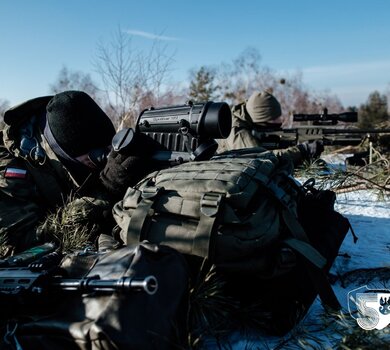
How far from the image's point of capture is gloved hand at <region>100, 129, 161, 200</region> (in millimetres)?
2143

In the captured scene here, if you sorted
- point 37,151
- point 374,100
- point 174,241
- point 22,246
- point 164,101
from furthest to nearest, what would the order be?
point 374,100
point 164,101
point 37,151
point 22,246
point 174,241

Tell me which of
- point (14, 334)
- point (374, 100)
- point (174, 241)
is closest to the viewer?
point (14, 334)

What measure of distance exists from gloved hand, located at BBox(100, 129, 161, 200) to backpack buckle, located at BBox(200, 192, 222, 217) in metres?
0.62

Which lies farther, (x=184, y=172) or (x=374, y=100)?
(x=374, y=100)

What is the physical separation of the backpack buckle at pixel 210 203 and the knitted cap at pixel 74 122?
3.42 feet

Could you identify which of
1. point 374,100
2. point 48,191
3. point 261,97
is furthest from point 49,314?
point 374,100

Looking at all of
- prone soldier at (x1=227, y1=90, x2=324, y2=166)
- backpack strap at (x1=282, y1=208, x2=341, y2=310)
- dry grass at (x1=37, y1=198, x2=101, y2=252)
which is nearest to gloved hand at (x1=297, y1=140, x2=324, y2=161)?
prone soldier at (x1=227, y1=90, x2=324, y2=166)

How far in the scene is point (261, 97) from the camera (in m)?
5.09

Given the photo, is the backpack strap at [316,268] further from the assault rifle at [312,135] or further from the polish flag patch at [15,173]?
the assault rifle at [312,135]

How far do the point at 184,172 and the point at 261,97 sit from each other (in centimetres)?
344

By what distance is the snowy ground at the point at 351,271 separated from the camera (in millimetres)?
1541

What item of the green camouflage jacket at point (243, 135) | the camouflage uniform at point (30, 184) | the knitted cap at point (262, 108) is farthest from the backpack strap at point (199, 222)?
the knitted cap at point (262, 108)

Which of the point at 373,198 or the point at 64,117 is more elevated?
the point at 64,117

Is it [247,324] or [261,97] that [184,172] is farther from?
[261,97]
